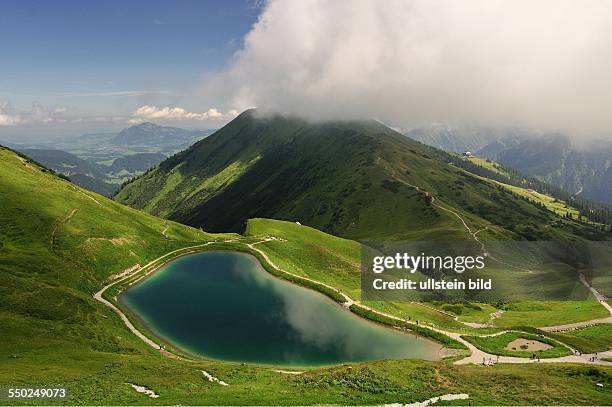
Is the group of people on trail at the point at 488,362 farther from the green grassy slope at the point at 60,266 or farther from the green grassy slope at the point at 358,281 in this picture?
the green grassy slope at the point at 60,266

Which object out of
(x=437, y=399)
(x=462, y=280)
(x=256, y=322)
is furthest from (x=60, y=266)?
(x=462, y=280)

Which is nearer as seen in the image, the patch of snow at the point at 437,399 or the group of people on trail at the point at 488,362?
the patch of snow at the point at 437,399

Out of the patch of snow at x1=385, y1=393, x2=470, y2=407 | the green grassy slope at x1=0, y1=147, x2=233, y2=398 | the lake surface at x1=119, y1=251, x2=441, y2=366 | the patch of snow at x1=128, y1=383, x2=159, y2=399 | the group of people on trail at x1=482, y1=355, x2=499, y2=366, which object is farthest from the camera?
the lake surface at x1=119, y1=251, x2=441, y2=366

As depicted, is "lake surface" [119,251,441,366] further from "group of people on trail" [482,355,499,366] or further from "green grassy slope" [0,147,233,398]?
"green grassy slope" [0,147,233,398]

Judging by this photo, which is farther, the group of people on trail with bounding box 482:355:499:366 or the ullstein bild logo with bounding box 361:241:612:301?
the ullstein bild logo with bounding box 361:241:612:301

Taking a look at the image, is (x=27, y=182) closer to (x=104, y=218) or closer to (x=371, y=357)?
(x=104, y=218)

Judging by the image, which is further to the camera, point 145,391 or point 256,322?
point 256,322

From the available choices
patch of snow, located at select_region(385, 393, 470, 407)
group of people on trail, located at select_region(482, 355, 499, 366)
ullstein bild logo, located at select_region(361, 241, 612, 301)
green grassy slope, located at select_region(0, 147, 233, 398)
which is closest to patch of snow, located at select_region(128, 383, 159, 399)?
green grassy slope, located at select_region(0, 147, 233, 398)

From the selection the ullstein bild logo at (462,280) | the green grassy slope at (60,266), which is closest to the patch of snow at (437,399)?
the green grassy slope at (60,266)

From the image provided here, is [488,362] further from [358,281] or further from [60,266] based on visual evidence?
[60,266]
